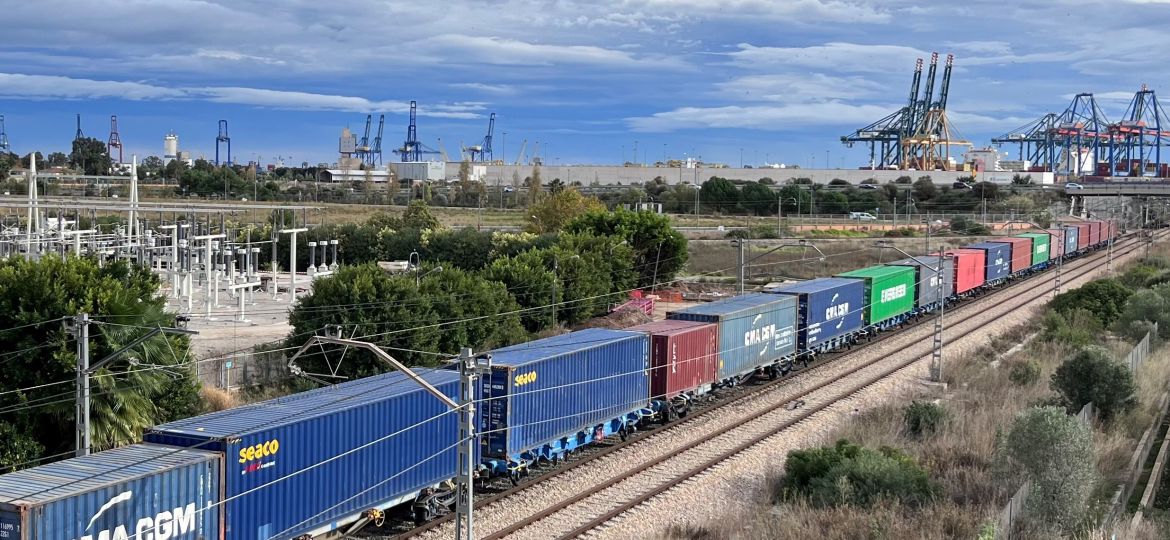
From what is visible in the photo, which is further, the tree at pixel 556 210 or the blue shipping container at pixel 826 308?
the tree at pixel 556 210

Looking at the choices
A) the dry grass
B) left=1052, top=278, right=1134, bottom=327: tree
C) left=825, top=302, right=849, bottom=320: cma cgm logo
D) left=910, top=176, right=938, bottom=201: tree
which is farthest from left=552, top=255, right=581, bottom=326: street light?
left=910, top=176, right=938, bottom=201: tree

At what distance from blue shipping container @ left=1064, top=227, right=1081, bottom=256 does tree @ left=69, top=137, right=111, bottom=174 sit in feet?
441

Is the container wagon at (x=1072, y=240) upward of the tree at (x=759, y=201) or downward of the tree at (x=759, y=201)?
downward

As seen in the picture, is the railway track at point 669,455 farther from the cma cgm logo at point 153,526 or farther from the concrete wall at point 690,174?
the concrete wall at point 690,174

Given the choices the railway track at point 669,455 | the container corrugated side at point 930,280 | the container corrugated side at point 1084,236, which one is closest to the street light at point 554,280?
the railway track at point 669,455

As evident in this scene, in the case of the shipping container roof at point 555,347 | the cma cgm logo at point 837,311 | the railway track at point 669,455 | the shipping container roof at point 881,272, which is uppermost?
the shipping container roof at point 881,272

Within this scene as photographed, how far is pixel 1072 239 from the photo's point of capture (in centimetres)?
8838

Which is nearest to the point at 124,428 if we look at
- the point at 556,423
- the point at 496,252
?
the point at 556,423

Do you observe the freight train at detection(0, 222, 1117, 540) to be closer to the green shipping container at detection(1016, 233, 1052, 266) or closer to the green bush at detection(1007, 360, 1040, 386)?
the green bush at detection(1007, 360, 1040, 386)

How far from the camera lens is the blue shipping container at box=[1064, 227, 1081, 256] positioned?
86.3 meters

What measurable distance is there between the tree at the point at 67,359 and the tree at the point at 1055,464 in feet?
55.9

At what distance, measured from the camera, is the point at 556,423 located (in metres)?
23.5

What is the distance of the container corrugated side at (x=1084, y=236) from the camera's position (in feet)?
301

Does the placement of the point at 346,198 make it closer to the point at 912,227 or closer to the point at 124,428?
the point at 912,227
